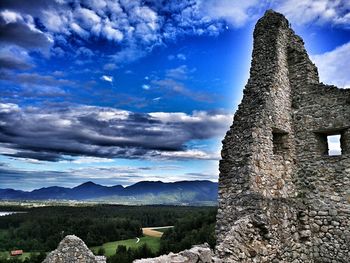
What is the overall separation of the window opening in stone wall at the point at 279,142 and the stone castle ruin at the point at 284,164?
Result: 0.03 m

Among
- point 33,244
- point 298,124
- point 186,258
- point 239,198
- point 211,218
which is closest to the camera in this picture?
point 186,258

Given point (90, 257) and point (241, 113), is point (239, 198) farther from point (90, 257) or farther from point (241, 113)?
point (90, 257)

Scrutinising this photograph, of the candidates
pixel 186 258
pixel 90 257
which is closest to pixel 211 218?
pixel 90 257

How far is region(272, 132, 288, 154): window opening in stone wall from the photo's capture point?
11320 millimetres

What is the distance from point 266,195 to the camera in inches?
382

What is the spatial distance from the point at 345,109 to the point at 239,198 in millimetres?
4597

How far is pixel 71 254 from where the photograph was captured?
14250 mm

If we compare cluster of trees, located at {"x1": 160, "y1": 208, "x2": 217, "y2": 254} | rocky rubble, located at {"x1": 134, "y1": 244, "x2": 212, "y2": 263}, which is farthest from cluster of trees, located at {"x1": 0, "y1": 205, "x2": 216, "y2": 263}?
rocky rubble, located at {"x1": 134, "y1": 244, "x2": 212, "y2": 263}

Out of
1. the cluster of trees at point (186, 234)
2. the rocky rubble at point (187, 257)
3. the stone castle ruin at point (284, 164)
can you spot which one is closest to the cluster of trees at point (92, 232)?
the cluster of trees at point (186, 234)

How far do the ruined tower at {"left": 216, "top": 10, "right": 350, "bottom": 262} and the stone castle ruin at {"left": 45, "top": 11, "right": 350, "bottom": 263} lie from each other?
0.09ft

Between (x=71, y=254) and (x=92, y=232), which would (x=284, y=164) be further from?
(x=92, y=232)

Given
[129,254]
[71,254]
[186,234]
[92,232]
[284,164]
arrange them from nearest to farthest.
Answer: [284,164] → [71,254] → [186,234] → [129,254] → [92,232]

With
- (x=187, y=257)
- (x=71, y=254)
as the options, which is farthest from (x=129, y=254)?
(x=187, y=257)

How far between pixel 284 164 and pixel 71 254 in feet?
30.7
